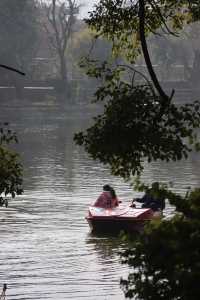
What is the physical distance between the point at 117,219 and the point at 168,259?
736 inches

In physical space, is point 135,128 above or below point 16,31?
below

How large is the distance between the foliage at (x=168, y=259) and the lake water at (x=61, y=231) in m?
10.3

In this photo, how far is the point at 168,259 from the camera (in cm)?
902

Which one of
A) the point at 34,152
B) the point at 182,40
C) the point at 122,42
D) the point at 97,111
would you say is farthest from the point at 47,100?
the point at 122,42

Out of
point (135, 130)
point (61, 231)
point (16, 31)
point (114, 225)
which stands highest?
point (16, 31)

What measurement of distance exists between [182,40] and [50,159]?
53.3m

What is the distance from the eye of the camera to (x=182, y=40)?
103m

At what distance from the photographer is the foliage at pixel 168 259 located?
28.5 feet

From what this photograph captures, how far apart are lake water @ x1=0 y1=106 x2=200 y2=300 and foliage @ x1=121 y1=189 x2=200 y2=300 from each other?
1034 cm

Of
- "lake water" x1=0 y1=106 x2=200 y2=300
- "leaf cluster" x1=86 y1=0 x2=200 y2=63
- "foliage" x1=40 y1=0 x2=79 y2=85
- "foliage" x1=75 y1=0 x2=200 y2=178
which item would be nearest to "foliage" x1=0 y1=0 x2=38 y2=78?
"foliage" x1=40 y1=0 x2=79 y2=85

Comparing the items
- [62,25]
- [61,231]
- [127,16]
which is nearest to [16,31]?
[62,25]

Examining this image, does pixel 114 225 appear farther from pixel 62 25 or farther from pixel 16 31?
pixel 62 25

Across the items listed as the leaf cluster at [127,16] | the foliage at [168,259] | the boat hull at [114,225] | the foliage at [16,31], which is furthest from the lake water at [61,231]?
the foliage at [16,31]

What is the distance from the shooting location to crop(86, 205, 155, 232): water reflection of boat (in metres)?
27.6
